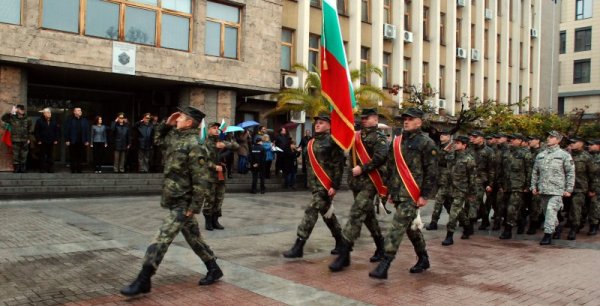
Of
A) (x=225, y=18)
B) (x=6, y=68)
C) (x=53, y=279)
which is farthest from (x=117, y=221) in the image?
(x=225, y=18)

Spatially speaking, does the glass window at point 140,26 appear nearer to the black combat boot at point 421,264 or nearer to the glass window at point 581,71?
the black combat boot at point 421,264

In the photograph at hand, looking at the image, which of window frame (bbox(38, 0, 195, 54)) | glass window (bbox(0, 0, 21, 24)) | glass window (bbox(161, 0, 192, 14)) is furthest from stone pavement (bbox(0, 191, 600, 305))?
glass window (bbox(161, 0, 192, 14))

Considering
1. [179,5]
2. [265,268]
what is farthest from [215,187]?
[179,5]

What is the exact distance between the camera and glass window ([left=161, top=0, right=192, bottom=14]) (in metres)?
18.0

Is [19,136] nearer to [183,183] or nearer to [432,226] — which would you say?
[183,183]

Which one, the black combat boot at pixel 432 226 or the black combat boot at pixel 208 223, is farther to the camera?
the black combat boot at pixel 432 226

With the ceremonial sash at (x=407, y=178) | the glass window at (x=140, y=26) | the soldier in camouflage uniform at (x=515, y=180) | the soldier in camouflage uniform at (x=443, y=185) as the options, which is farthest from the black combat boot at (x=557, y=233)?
the glass window at (x=140, y=26)

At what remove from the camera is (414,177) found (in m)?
6.67

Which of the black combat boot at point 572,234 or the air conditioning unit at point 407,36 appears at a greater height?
the air conditioning unit at point 407,36

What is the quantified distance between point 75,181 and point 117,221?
4774mm

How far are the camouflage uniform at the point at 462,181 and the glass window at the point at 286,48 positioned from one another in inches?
586

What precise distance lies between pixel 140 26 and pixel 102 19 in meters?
1.26

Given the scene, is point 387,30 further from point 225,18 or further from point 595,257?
point 595,257

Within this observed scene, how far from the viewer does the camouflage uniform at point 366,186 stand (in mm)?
6977
